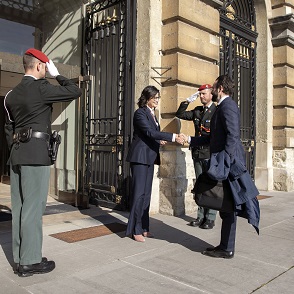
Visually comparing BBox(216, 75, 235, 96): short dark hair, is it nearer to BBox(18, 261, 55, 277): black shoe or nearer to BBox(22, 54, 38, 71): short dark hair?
BBox(22, 54, 38, 71): short dark hair

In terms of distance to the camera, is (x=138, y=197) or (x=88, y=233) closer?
(x=138, y=197)

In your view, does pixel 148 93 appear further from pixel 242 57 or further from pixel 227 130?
pixel 242 57

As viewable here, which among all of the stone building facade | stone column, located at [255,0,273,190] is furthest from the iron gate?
stone column, located at [255,0,273,190]

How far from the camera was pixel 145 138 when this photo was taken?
4.42m

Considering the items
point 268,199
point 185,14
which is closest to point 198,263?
point 185,14

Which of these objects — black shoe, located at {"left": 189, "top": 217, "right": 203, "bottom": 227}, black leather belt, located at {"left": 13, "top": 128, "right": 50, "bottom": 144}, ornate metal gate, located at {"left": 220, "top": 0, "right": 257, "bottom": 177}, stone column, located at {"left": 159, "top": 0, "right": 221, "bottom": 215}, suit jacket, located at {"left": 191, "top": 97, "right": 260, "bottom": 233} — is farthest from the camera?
ornate metal gate, located at {"left": 220, "top": 0, "right": 257, "bottom": 177}

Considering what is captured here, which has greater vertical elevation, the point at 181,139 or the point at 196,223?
the point at 181,139

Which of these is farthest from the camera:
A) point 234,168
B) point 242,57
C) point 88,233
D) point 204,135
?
point 242,57

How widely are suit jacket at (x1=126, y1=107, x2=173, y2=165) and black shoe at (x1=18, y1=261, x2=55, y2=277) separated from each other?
160 cm

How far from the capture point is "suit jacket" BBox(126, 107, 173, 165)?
4.28m

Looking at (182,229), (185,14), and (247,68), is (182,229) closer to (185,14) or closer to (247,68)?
(185,14)

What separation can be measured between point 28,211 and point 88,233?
5.53 feet

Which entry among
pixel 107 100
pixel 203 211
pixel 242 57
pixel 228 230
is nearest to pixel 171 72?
pixel 107 100

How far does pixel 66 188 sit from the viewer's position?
24.5 ft
